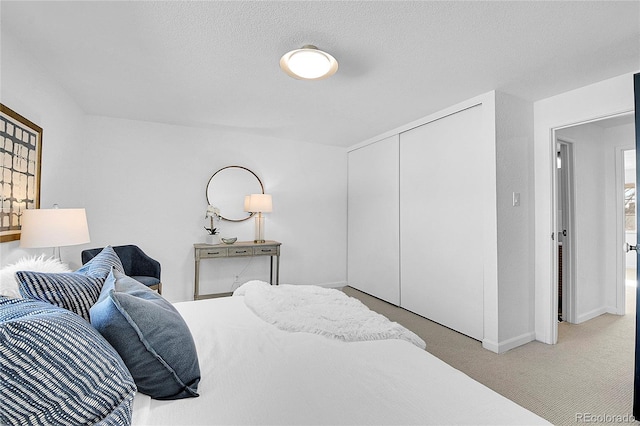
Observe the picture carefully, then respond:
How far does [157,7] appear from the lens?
5.57 ft

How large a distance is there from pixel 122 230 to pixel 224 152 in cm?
158

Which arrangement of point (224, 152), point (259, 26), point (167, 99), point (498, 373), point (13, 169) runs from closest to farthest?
point (259, 26)
point (13, 169)
point (498, 373)
point (167, 99)
point (224, 152)

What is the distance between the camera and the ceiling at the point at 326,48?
171 centimetres

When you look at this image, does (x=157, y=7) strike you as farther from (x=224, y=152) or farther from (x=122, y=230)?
(x=122, y=230)

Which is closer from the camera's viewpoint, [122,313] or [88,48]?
[122,313]

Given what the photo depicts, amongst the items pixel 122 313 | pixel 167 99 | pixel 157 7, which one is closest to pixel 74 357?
pixel 122 313

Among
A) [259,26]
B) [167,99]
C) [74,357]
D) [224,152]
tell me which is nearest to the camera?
[74,357]

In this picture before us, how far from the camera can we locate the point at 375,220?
4.40m

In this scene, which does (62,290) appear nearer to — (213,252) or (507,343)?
(213,252)

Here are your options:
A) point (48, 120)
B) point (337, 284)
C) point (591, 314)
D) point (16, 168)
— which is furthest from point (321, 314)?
point (591, 314)

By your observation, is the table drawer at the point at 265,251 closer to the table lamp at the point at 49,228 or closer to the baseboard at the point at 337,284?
the baseboard at the point at 337,284

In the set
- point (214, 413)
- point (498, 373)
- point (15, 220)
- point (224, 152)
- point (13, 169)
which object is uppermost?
point (224, 152)

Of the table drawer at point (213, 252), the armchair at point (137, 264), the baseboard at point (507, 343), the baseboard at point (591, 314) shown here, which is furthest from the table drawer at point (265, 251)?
the baseboard at point (591, 314)

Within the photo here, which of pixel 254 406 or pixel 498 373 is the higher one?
pixel 254 406
